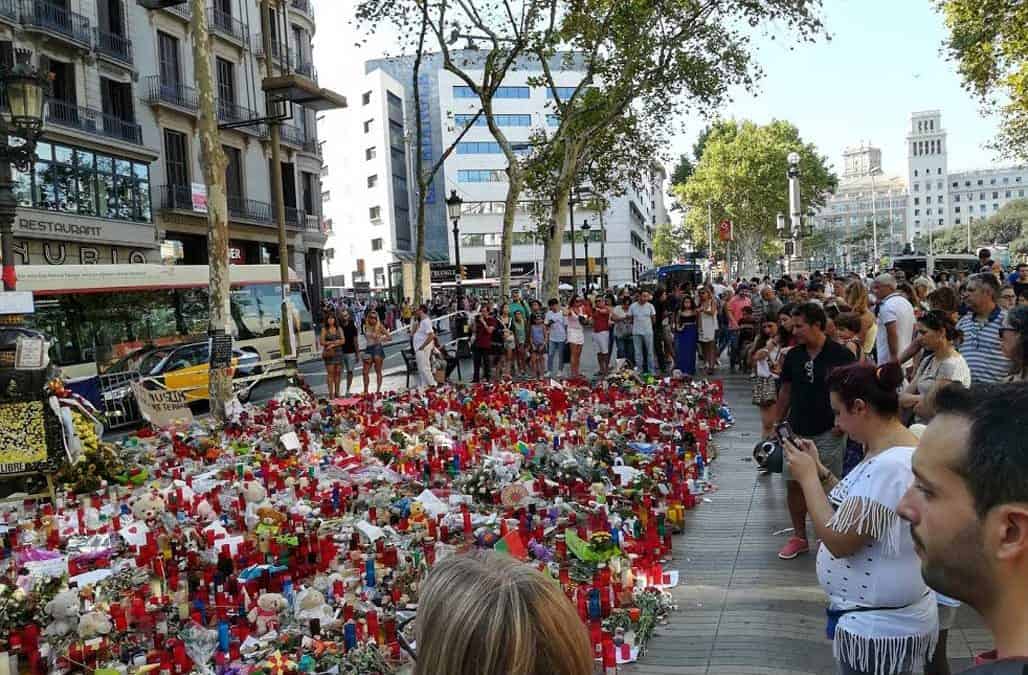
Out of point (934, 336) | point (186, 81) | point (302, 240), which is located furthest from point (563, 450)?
point (302, 240)

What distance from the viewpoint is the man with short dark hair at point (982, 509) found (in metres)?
1.51

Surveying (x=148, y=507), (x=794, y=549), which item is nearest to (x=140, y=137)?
(x=148, y=507)

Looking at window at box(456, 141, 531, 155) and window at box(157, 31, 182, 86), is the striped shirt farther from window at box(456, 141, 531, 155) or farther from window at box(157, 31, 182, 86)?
window at box(456, 141, 531, 155)

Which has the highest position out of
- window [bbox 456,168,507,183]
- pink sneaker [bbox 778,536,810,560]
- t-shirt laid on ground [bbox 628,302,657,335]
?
window [bbox 456,168,507,183]

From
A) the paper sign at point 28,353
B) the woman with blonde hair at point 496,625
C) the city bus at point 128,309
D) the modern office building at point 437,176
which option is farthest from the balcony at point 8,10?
the modern office building at point 437,176

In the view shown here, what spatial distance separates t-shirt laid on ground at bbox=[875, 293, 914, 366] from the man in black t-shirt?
2.65 metres

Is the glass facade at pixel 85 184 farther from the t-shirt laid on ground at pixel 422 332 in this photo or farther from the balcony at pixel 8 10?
the t-shirt laid on ground at pixel 422 332

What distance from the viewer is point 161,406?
1424 cm

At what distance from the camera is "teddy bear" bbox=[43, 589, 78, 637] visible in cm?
502

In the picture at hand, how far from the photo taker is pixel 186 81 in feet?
109

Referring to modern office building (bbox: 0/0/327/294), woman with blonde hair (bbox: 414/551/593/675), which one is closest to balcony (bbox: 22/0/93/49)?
modern office building (bbox: 0/0/327/294)

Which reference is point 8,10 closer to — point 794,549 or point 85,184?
point 85,184

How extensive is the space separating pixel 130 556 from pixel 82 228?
23.4 m

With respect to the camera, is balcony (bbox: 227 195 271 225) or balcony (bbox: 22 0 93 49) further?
balcony (bbox: 227 195 271 225)
